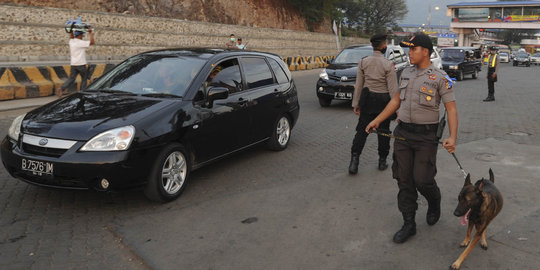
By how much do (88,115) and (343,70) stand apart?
8.26 m

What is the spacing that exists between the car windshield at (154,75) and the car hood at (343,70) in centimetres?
647

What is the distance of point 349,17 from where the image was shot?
218 ft

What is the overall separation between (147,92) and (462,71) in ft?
70.5

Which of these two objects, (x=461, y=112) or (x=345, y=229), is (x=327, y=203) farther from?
(x=461, y=112)

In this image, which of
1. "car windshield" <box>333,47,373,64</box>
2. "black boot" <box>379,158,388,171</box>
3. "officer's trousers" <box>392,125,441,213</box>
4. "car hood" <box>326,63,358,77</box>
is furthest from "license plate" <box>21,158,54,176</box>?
"car windshield" <box>333,47,373,64</box>

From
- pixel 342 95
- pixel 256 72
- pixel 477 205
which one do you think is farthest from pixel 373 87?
pixel 342 95

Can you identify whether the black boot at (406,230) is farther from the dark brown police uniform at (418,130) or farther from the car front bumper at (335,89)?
the car front bumper at (335,89)

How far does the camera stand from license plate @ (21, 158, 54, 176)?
4.03 meters

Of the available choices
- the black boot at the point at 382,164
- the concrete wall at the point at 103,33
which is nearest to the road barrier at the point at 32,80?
the concrete wall at the point at 103,33

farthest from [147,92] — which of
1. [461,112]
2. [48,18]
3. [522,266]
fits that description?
[48,18]

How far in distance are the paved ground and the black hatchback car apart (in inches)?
14.1

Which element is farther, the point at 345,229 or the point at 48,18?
the point at 48,18

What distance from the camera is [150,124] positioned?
14.5 feet

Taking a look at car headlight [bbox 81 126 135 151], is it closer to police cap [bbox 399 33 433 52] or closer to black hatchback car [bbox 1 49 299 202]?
black hatchback car [bbox 1 49 299 202]
